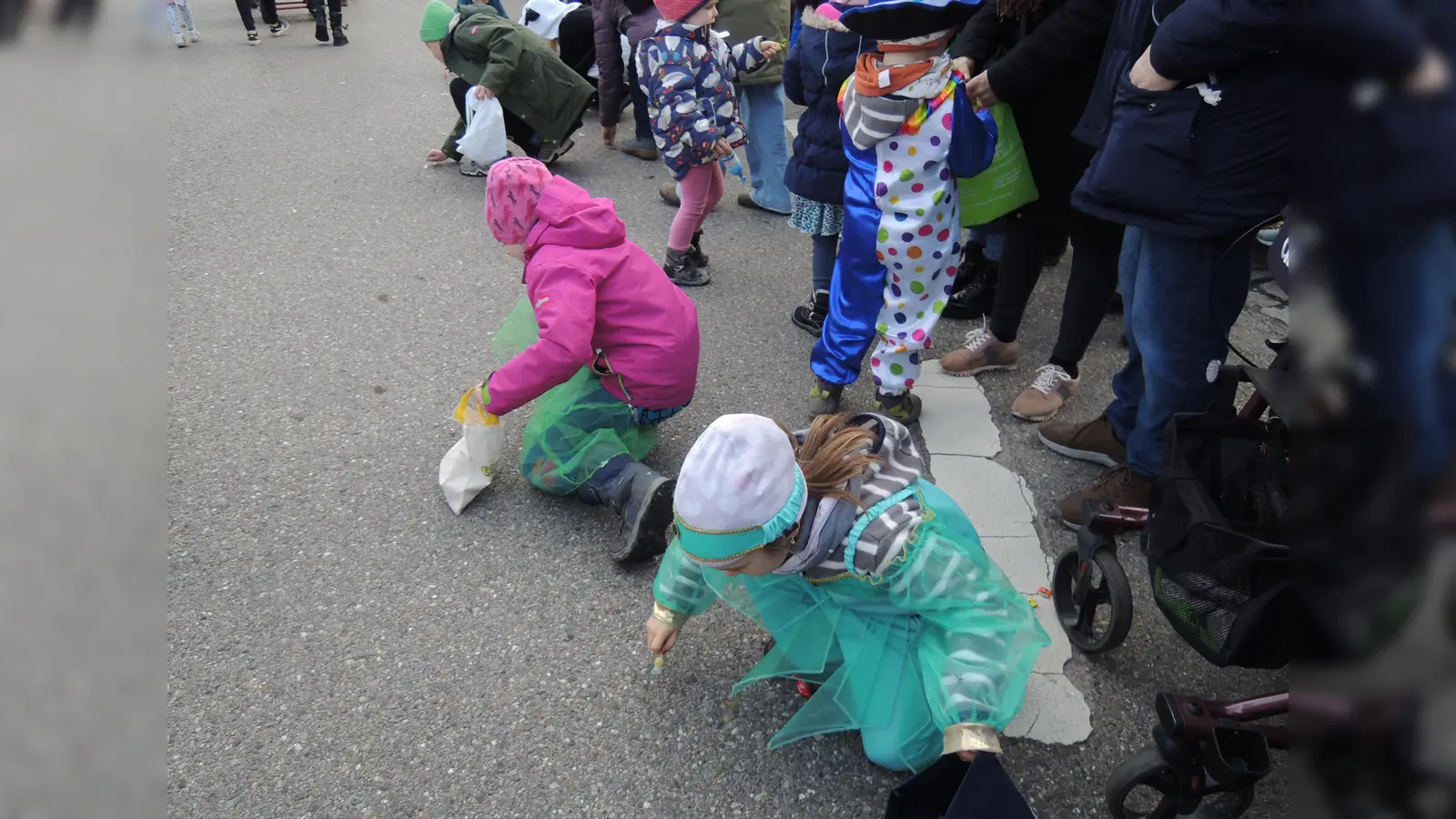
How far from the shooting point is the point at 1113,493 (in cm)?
251

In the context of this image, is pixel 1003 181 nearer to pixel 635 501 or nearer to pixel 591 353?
pixel 591 353

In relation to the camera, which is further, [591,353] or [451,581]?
[591,353]

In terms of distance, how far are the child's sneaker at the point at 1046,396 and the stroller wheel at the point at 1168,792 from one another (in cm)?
145

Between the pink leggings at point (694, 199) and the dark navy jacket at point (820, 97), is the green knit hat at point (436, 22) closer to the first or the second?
the pink leggings at point (694, 199)

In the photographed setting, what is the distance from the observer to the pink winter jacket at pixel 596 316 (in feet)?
8.10

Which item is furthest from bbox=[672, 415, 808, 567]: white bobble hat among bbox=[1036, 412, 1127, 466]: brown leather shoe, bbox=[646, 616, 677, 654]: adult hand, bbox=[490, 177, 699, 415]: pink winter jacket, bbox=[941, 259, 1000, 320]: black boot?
bbox=[941, 259, 1000, 320]: black boot

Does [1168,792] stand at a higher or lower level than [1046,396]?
higher

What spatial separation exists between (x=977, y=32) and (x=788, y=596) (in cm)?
200

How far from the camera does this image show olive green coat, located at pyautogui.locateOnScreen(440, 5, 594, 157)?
4.83 m

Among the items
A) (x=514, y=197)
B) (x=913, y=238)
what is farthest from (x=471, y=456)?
(x=913, y=238)

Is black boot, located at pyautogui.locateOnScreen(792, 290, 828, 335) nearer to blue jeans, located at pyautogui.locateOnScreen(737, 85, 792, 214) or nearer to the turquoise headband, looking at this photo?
blue jeans, located at pyautogui.locateOnScreen(737, 85, 792, 214)

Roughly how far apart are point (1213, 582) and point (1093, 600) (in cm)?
51

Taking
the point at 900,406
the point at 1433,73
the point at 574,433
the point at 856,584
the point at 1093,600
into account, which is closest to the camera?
the point at 1433,73

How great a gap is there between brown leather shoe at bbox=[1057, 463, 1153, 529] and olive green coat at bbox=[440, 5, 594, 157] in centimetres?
350
